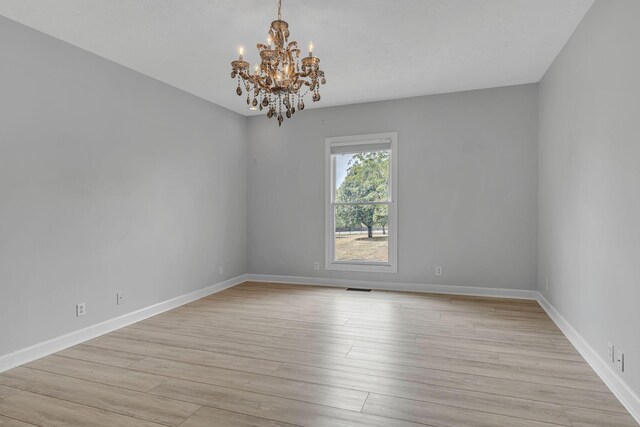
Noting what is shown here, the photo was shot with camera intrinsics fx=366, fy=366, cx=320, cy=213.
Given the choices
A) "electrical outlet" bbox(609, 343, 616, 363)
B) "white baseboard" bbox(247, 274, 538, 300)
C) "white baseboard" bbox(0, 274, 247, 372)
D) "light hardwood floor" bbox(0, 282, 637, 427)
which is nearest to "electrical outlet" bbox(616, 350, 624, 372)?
"electrical outlet" bbox(609, 343, 616, 363)

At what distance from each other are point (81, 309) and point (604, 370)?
430 cm

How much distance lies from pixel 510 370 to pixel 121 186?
3.95m

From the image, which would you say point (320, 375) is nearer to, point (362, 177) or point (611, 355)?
point (611, 355)

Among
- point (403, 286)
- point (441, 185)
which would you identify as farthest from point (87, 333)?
point (441, 185)

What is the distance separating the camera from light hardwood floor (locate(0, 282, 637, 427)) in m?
2.15

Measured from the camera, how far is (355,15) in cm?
292

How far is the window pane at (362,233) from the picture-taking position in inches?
215

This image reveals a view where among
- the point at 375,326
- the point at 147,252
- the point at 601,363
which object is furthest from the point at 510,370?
the point at 147,252

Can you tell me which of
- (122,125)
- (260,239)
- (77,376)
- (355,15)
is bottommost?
(77,376)

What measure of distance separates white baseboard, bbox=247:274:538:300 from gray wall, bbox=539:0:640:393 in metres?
0.85

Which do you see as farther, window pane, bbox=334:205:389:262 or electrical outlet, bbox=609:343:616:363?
window pane, bbox=334:205:389:262

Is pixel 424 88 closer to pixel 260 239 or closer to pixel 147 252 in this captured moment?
pixel 260 239

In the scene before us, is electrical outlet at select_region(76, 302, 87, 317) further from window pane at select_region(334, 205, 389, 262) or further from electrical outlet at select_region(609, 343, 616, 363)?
electrical outlet at select_region(609, 343, 616, 363)

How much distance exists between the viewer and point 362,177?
5.60 metres
